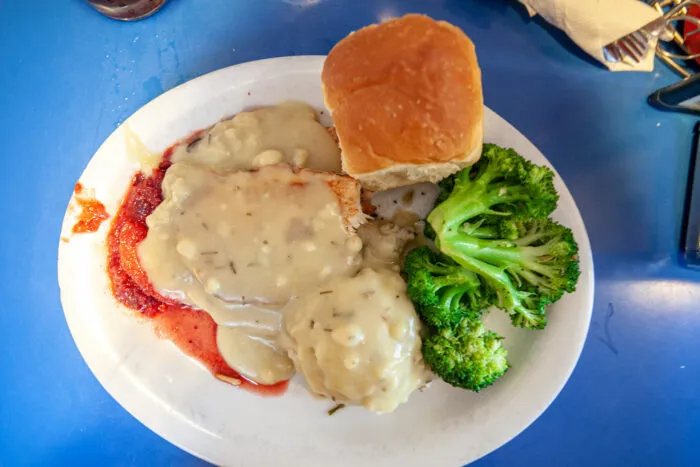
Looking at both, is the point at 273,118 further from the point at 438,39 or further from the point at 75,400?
the point at 75,400

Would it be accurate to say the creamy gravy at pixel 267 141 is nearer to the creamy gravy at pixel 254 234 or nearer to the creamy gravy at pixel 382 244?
the creamy gravy at pixel 254 234

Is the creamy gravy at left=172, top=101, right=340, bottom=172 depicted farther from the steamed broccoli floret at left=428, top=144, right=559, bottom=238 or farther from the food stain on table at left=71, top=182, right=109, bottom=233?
the steamed broccoli floret at left=428, top=144, right=559, bottom=238

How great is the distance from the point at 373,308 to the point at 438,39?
35.0 inches

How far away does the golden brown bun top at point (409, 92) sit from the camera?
1414mm

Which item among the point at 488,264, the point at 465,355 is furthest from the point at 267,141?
the point at 465,355

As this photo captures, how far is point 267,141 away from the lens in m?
1.86

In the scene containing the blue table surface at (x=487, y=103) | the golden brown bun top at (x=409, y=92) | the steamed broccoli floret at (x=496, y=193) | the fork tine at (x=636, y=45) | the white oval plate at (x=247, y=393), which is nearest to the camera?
the golden brown bun top at (x=409, y=92)

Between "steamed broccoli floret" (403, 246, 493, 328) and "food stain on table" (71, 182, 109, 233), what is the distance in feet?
4.11

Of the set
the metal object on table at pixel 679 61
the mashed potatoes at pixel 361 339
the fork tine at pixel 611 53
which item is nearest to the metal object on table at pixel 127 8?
the mashed potatoes at pixel 361 339

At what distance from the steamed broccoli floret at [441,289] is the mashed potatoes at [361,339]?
7 centimetres

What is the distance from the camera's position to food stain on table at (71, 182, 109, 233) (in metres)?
1.90

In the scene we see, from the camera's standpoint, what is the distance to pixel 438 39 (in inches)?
56.1

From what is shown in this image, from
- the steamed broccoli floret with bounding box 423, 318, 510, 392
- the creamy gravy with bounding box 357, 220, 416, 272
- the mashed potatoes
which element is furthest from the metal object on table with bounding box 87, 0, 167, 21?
the steamed broccoli floret with bounding box 423, 318, 510, 392

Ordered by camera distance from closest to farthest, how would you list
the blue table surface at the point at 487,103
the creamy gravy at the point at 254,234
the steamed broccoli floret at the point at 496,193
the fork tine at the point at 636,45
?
the steamed broccoli floret at the point at 496,193, the creamy gravy at the point at 254,234, the fork tine at the point at 636,45, the blue table surface at the point at 487,103
